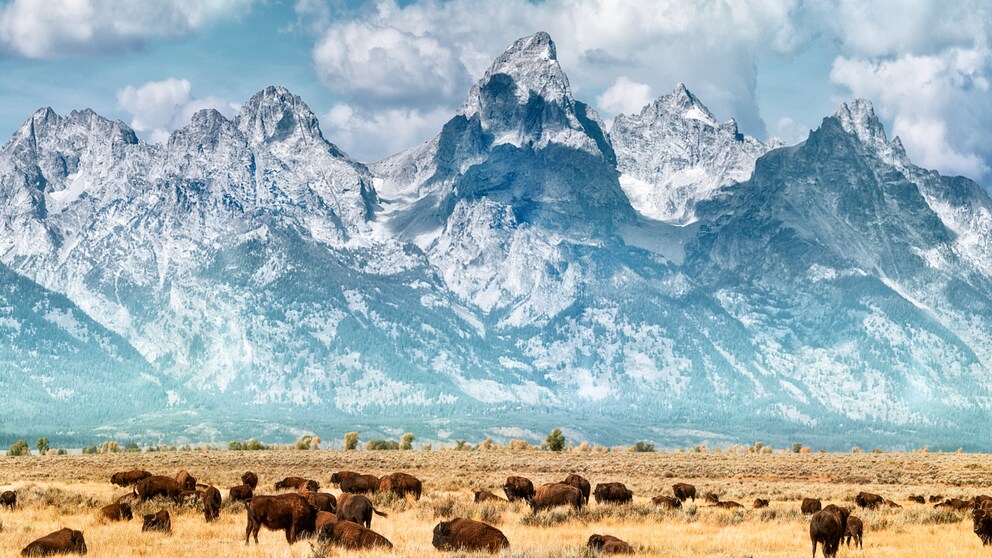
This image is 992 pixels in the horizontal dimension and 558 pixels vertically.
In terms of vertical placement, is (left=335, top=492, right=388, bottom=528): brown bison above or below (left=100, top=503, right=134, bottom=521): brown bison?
above

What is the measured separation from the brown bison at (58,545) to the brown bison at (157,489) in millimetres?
9896

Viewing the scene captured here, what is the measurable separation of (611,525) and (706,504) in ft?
→ 33.7

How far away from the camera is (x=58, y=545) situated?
25391 millimetres

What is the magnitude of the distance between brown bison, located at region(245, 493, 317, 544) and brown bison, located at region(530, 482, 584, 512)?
9.19m

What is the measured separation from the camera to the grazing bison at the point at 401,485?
Result: 40.1 m

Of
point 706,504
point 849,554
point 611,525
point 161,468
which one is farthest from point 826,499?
point 161,468

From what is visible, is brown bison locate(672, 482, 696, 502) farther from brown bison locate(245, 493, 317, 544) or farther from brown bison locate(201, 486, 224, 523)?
brown bison locate(245, 493, 317, 544)

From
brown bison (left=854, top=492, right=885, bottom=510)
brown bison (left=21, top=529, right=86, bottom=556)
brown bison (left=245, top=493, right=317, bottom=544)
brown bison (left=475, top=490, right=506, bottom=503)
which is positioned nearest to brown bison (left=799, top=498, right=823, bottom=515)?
brown bison (left=854, top=492, right=885, bottom=510)

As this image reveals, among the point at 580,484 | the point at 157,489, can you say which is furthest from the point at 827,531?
the point at 157,489

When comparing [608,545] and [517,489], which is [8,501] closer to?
[517,489]

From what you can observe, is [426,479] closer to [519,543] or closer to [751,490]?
[751,490]

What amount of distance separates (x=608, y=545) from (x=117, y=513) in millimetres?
15186

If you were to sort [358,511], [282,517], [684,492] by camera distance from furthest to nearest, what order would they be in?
[684,492], [358,511], [282,517]

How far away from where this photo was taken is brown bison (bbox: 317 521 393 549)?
25828mm
